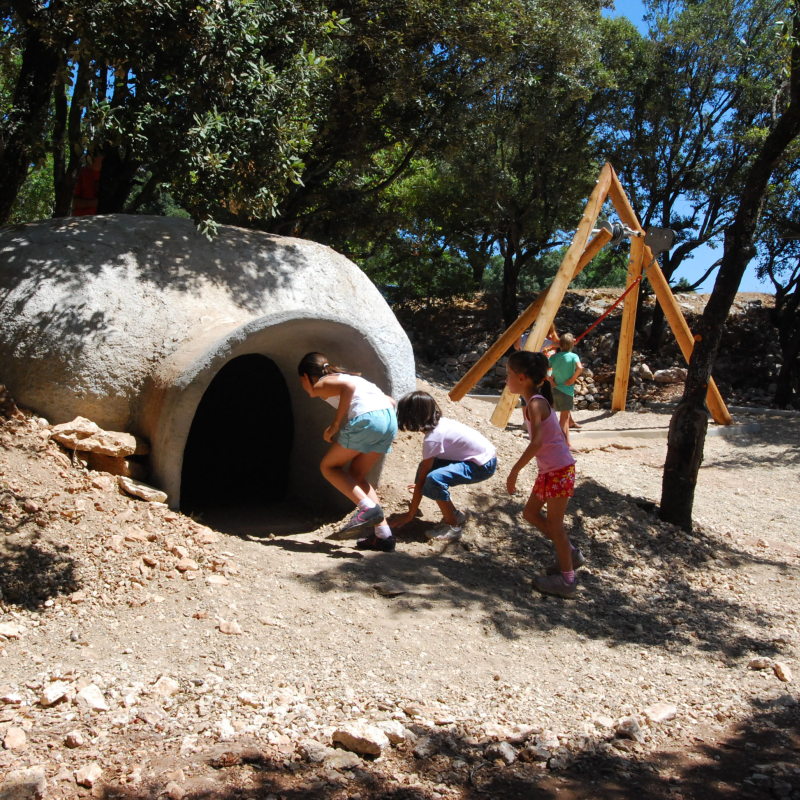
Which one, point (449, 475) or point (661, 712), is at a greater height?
point (449, 475)

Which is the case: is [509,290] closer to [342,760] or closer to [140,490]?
[140,490]

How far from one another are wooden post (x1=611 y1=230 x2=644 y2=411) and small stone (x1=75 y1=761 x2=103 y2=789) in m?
8.99

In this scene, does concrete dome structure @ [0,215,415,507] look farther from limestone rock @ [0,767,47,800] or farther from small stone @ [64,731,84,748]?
limestone rock @ [0,767,47,800]

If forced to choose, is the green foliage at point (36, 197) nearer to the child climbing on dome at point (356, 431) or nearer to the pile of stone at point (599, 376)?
the pile of stone at point (599, 376)

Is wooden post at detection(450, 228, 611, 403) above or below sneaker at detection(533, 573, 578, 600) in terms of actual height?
above

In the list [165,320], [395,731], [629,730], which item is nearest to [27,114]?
[165,320]

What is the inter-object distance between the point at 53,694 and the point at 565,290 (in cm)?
683

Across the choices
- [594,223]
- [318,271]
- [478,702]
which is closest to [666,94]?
[594,223]

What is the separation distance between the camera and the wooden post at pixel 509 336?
8.84 metres

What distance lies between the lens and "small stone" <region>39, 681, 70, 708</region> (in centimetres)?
280

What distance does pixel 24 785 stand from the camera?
237cm

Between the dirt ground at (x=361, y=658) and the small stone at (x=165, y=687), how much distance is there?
0.04 feet

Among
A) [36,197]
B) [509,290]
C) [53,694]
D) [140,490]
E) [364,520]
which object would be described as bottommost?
[53,694]

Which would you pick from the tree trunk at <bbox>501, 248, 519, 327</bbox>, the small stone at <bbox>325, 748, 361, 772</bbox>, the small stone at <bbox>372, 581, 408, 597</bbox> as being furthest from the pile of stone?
the small stone at <bbox>325, 748, 361, 772</bbox>
